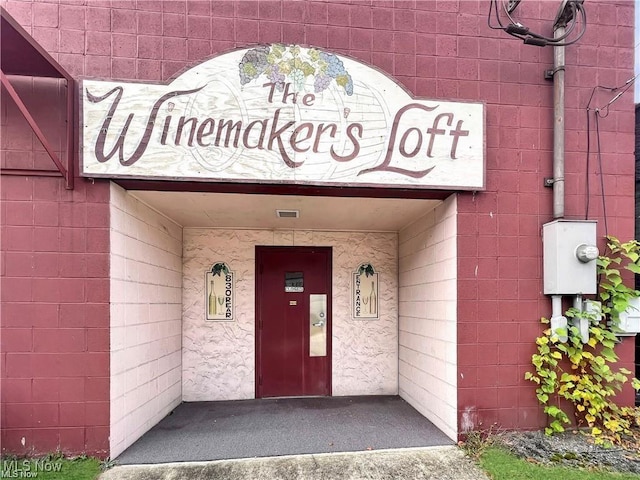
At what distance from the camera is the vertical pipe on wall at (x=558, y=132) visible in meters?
3.62

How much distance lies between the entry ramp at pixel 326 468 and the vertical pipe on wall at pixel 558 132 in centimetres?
252

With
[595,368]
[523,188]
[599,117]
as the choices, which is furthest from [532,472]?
[599,117]

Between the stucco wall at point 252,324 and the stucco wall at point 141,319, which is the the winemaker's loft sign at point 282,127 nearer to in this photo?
the stucco wall at point 141,319

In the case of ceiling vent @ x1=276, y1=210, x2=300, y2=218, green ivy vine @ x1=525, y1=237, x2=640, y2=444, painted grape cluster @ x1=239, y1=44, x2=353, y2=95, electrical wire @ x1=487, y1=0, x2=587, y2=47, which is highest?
electrical wire @ x1=487, y1=0, x2=587, y2=47

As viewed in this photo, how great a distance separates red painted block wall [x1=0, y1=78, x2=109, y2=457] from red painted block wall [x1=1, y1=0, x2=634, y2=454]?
0.97 m

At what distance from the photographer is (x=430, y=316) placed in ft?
13.5

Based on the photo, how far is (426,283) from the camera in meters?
4.25

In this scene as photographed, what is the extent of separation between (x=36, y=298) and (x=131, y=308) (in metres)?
0.74

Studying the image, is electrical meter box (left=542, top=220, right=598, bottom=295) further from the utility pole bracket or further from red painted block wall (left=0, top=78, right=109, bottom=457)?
red painted block wall (left=0, top=78, right=109, bottom=457)

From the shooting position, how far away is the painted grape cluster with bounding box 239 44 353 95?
3.38m

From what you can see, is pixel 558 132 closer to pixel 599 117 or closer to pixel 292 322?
pixel 599 117

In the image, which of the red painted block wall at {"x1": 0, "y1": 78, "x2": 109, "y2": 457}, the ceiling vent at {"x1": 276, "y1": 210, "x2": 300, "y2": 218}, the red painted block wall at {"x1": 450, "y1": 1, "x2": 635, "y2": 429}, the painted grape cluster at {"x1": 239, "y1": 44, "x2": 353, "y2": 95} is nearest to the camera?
the red painted block wall at {"x1": 0, "y1": 78, "x2": 109, "y2": 457}

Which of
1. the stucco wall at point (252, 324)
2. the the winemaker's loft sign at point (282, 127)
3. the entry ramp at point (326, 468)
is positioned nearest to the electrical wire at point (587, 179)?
the the winemaker's loft sign at point (282, 127)

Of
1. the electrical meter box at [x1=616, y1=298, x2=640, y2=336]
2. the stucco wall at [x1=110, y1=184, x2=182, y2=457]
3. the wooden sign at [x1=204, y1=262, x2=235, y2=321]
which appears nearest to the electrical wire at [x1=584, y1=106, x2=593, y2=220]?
the electrical meter box at [x1=616, y1=298, x2=640, y2=336]
